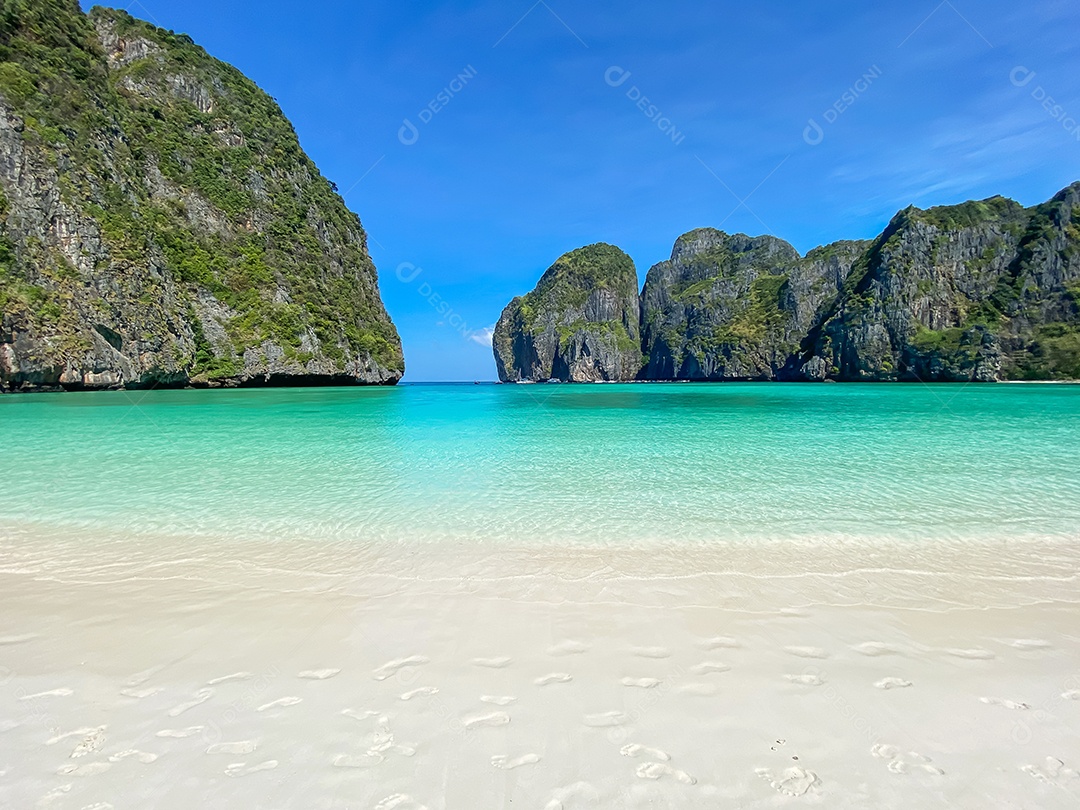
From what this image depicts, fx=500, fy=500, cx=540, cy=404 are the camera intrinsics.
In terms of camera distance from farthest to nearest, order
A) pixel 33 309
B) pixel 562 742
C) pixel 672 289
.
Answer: pixel 672 289
pixel 33 309
pixel 562 742

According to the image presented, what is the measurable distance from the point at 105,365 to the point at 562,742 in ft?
178

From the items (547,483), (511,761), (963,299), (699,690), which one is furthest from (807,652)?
(963,299)

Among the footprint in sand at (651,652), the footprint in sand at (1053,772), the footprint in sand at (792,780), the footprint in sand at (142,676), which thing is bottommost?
the footprint in sand at (142,676)

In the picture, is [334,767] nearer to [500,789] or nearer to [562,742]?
[500,789]

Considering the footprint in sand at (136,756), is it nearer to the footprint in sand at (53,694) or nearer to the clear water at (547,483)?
the footprint in sand at (53,694)

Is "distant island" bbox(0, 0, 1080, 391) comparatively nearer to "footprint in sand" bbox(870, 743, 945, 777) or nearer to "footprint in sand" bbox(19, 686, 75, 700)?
"footprint in sand" bbox(19, 686, 75, 700)

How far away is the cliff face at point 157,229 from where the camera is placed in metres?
39.1

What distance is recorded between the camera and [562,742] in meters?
2.58

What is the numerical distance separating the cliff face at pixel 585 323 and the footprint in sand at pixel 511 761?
170 metres

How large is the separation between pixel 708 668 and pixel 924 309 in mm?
142629

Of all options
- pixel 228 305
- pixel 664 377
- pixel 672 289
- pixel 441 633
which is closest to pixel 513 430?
pixel 441 633

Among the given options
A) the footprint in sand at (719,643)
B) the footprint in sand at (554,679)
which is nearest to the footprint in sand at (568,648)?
the footprint in sand at (554,679)

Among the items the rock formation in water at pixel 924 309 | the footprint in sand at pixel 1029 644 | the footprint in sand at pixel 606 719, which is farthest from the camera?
the rock formation in water at pixel 924 309

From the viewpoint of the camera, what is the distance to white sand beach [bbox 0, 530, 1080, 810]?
7.50 ft
